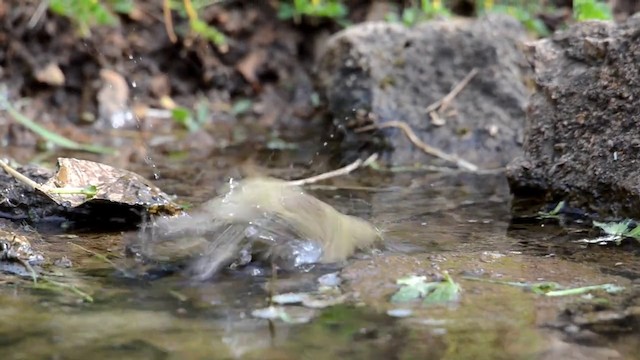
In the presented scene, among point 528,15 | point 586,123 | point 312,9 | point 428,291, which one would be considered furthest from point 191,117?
point 428,291

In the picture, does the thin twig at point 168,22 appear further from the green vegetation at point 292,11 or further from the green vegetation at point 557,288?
the green vegetation at point 557,288

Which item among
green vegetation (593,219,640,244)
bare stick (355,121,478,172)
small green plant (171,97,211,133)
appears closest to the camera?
green vegetation (593,219,640,244)

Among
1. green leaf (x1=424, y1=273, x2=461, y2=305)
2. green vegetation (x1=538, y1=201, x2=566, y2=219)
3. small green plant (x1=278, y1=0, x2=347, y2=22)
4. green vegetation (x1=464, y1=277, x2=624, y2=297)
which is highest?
small green plant (x1=278, y1=0, x2=347, y2=22)

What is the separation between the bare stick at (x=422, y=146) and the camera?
3.94 meters

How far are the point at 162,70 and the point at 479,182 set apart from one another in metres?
2.99

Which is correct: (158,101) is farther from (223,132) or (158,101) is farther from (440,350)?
(440,350)

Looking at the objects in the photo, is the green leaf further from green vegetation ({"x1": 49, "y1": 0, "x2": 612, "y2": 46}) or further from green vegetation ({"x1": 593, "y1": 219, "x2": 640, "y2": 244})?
green vegetation ({"x1": 49, "y1": 0, "x2": 612, "y2": 46})

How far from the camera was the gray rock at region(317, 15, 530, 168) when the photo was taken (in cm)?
433

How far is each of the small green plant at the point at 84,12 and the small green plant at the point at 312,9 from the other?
1335mm

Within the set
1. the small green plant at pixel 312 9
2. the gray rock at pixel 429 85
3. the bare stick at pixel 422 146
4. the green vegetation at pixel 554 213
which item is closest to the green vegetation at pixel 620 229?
the green vegetation at pixel 554 213

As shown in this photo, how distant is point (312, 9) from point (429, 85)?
1594 mm

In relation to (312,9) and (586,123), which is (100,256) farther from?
(312,9)

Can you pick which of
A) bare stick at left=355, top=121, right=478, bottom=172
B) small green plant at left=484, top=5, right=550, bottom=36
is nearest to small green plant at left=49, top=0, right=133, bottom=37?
bare stick at left=355, top=121, right=478, bottom=172

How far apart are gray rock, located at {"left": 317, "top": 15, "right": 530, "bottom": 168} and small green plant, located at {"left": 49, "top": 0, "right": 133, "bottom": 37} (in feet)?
4.46
